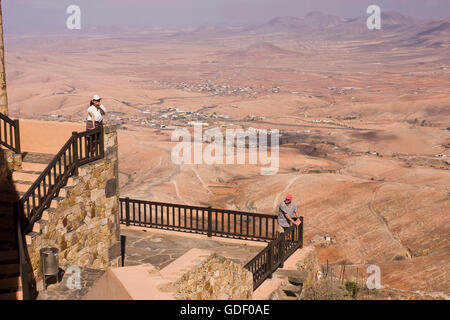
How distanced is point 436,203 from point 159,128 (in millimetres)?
44030

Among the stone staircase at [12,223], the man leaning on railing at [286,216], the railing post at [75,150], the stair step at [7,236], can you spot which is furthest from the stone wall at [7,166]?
the man leaning on railing at [286,216]

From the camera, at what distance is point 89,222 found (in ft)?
33.2

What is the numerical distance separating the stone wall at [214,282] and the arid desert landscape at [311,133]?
6.09 metres

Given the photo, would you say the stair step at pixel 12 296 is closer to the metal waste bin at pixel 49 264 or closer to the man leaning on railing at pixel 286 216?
the metal waste bin at pixel 49 264

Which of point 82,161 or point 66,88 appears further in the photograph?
point 66,88

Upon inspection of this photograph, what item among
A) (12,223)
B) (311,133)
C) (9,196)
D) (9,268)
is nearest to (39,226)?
(9,268)

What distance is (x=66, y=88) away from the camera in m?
106

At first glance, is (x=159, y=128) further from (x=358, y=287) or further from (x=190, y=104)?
(x=358, y=287)

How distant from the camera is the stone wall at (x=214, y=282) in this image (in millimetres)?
6962

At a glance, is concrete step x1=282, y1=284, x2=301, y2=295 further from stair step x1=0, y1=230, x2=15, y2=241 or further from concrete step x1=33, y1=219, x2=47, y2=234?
stair step x1=0, y1=230, x2=15, y2=241

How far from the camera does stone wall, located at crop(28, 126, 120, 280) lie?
9078 millimetres

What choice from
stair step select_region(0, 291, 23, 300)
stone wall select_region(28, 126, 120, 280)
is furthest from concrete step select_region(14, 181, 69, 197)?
stair step select_region(0, 291, 23, 300)
